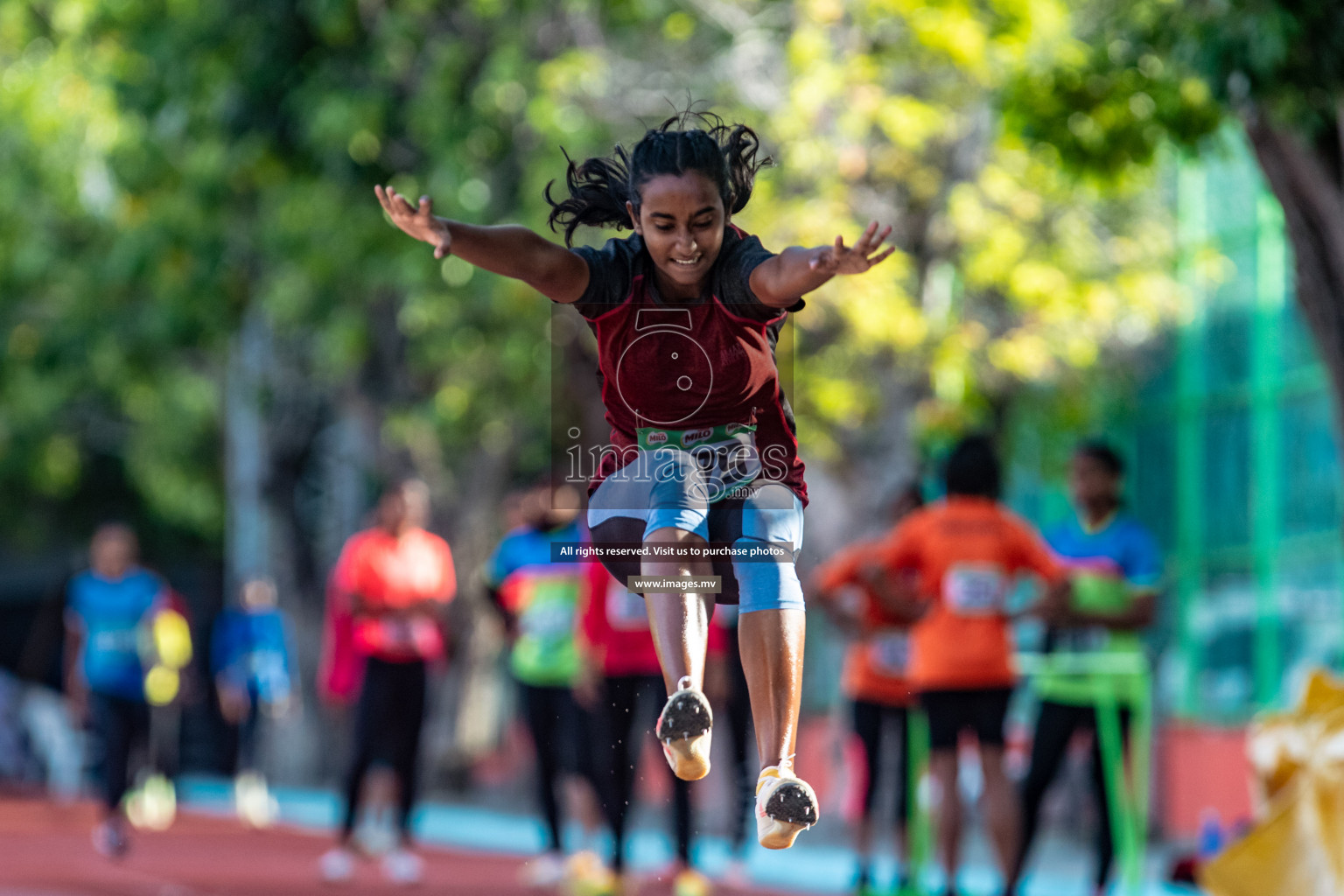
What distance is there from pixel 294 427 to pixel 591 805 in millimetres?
13299

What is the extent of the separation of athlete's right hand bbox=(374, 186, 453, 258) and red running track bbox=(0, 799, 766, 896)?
17.3 ft

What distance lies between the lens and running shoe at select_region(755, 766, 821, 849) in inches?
99.6

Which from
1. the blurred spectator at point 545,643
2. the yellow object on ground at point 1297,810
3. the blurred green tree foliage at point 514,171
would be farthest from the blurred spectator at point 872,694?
the blurred green tree foliage at point 514,171

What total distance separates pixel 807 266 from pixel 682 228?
23 cm

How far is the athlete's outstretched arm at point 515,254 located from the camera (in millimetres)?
2557

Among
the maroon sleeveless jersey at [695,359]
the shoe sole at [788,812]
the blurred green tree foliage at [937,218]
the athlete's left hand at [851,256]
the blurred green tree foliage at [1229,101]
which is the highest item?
the blurred green tree foliage at [937,218]

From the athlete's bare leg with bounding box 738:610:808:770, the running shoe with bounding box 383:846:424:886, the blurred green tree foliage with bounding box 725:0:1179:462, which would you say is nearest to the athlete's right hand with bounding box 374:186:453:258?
the athlete's bare leg with bounding box 738:610:808:770

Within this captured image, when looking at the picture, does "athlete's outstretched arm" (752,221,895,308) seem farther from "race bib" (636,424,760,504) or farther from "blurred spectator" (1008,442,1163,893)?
"blurred spectator" (1008,442,1163,893)

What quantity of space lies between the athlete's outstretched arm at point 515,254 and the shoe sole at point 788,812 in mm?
704

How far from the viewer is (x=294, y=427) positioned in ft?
73.2

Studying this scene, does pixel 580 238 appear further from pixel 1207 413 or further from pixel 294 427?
pixel 294 427

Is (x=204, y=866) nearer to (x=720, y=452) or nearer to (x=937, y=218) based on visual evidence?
(x=937, y=218)

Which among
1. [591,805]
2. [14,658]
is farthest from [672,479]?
[14,658]

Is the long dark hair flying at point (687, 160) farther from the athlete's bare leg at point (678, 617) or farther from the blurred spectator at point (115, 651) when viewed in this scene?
the blurred spectator at point (115, 651)
